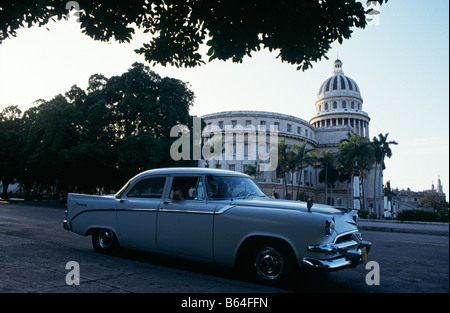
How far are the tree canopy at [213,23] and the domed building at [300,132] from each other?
154 ft

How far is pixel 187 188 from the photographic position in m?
5.23

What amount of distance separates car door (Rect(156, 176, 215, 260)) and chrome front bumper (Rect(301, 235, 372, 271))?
4.94 feet

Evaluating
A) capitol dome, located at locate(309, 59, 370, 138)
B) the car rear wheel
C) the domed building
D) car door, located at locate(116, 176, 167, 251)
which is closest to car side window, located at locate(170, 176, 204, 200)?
car door, located at locate(116, 176, 167, 251)

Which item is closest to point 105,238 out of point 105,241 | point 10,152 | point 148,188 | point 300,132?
point 105,241

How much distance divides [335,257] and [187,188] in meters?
2.53

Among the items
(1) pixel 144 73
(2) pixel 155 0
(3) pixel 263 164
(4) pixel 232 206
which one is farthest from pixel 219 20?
(3) pixel 263 164

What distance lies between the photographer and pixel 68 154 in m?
26.3

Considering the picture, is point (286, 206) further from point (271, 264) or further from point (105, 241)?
point (105, 241)

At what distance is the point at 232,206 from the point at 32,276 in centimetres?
274

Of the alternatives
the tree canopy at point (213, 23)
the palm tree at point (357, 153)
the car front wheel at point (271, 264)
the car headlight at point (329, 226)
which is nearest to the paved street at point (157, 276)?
the car front wheel at point (271, 264)

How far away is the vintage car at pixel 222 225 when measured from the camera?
4.01 meters
